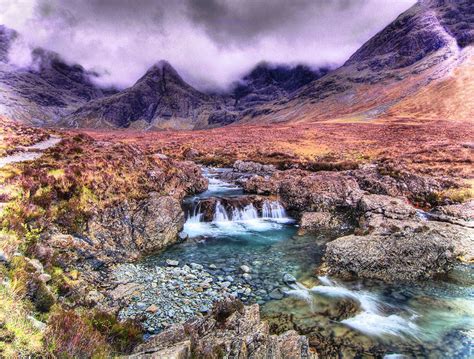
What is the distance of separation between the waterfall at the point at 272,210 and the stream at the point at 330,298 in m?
4.59

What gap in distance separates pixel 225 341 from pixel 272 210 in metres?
18.9

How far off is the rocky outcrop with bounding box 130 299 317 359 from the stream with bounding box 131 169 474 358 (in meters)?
2.33

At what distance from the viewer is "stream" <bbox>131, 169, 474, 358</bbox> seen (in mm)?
10648

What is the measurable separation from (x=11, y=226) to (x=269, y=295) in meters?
10.6

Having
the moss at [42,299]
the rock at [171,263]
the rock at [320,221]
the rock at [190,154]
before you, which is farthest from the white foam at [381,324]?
the rock at [190,154]

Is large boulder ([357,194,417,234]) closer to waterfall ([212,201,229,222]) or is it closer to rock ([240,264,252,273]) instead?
rock ([240,264,252,273])

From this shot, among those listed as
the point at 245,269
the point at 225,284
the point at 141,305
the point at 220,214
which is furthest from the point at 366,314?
the point at 220,214

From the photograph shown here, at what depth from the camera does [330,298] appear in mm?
13250

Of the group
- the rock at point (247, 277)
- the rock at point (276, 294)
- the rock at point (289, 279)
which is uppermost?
the rock at point (247, 277)

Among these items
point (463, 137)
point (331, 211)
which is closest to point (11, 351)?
point (331, 211)

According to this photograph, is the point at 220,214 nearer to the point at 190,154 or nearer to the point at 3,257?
the point at 3,257

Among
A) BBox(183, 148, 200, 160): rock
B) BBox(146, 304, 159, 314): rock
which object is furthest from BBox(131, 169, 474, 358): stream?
BBox(183, 148, 200, 160): rock

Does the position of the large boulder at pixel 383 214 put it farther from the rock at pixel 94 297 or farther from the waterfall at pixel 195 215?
the rock at pixel 94 297

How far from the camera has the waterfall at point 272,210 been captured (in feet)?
85.3
